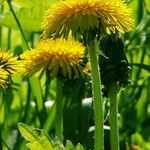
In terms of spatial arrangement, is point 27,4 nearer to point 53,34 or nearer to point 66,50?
point 66,50

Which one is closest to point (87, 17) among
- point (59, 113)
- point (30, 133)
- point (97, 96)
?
point (97, 96)

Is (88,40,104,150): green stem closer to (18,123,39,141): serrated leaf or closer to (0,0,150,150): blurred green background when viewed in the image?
(18,123,39,141): serrated leaf

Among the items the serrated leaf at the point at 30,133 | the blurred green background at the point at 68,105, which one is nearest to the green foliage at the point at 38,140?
the serrated leaf at the point at 30,133

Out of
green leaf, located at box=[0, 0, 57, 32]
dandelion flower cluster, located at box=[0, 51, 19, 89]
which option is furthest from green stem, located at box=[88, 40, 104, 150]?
green leaf, located at box=[0, 0, 57, 32]

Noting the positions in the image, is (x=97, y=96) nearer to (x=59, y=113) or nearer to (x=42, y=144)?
(x=42, y=144)

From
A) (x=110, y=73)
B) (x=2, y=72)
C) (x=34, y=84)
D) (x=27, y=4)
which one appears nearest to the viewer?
(x=2, y=72)

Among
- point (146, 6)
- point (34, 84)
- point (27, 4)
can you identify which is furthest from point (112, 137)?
point (146, 6)

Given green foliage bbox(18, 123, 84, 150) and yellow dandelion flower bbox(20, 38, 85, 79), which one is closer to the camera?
green foliage bbox(18, 123, 84, 150)
